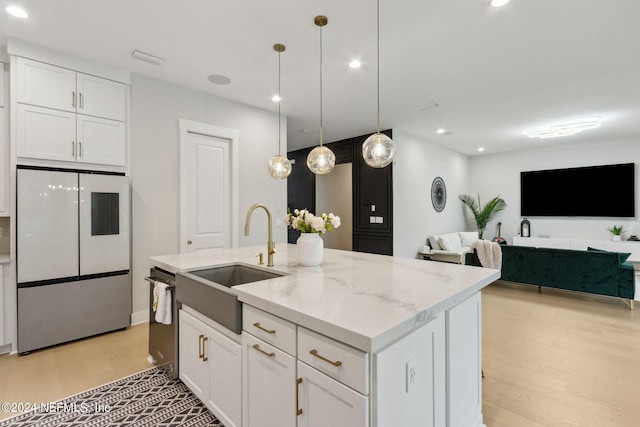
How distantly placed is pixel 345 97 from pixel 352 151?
217 centimetres

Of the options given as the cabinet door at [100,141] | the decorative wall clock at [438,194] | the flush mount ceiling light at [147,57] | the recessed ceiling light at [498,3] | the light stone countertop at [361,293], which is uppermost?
the flush mount ceiling light at [147,57]

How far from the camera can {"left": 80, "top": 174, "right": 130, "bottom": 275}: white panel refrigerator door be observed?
287 cm

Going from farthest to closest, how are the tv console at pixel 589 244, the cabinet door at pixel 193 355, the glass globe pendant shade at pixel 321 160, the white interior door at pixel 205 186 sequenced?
1. the tv console at pixel 589 244
2. the white interior door at pixel 205 186
3. the glass globe pendant shade at pixel 321 160
4. the cabinet door at pixel 193 355

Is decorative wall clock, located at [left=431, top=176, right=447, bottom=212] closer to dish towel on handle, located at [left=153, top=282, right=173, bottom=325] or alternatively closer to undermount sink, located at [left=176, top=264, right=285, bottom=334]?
undermount sink, located at [left=176, top=264, right=285, bottom=334]

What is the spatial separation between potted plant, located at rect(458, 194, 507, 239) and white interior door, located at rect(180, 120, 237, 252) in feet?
19.8

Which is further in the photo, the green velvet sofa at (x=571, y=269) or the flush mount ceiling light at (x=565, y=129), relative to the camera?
the flush mount ceiling light at (x=565, y=129)

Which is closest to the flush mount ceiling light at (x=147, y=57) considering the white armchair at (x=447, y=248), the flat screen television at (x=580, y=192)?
the white armchair at (x=447, y=248)

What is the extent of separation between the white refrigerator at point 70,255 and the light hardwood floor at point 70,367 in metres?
0.14

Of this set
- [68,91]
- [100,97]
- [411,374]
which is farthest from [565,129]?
[68,91]

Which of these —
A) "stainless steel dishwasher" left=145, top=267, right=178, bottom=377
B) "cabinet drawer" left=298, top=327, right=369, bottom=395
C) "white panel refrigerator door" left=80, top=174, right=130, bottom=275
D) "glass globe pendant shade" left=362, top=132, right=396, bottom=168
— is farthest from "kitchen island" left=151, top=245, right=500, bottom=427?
"white panel refrigerator door" left=80, top=174, right=130, bottom=275

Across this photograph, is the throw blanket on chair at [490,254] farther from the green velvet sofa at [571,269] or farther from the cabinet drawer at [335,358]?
the cabinet drawer at [335,358]

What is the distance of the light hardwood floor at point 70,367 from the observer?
6.93ft

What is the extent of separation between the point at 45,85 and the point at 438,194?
6571 millimetres

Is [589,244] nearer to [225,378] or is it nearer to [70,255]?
[225,378]
